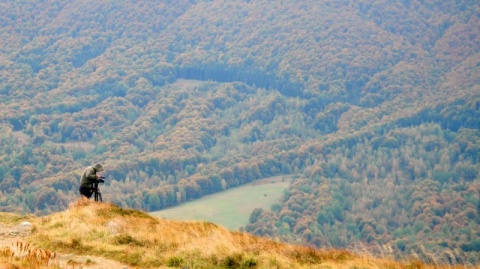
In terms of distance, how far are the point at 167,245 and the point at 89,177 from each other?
7.89 meters

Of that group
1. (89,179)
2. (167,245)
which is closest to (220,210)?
(89,179)

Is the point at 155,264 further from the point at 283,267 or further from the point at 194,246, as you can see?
the point at 283,267

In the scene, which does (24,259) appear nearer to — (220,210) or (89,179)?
(89,179)

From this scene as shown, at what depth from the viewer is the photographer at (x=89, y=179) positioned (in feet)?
92.7

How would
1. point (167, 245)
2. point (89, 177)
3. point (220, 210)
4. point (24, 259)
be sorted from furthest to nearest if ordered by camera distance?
1. point (220, 210)
2. point (89, 177)
3. point (167, 245)
4. point (24, 259)

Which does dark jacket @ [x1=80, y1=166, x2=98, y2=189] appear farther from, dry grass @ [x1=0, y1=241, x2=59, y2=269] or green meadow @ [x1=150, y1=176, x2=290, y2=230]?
green meadow @ [x1=150, y1=176, x2=290, y2=230]

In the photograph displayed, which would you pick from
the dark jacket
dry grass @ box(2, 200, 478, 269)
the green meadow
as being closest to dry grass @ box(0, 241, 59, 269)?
dry grass @ box(2, 200, 478, 269)

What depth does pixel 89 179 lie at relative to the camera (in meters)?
28.4

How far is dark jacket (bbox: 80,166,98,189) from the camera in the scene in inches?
1113

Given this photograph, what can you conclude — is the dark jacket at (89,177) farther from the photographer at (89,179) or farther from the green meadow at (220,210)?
the green meadow at (220,210)

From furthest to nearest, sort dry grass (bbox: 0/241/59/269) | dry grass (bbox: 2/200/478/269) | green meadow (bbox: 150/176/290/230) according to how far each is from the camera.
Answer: green meadow (bbox: 150/176/290/230), dry grass (bbox: 2/200/478/269), dry grass (bbox: 0/241/59/269)

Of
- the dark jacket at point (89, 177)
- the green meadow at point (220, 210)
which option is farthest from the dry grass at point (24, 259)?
the green meadow at point (220, 210)

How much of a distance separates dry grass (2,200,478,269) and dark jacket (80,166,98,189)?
6.30 ft

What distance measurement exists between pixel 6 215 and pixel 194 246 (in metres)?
10.7
